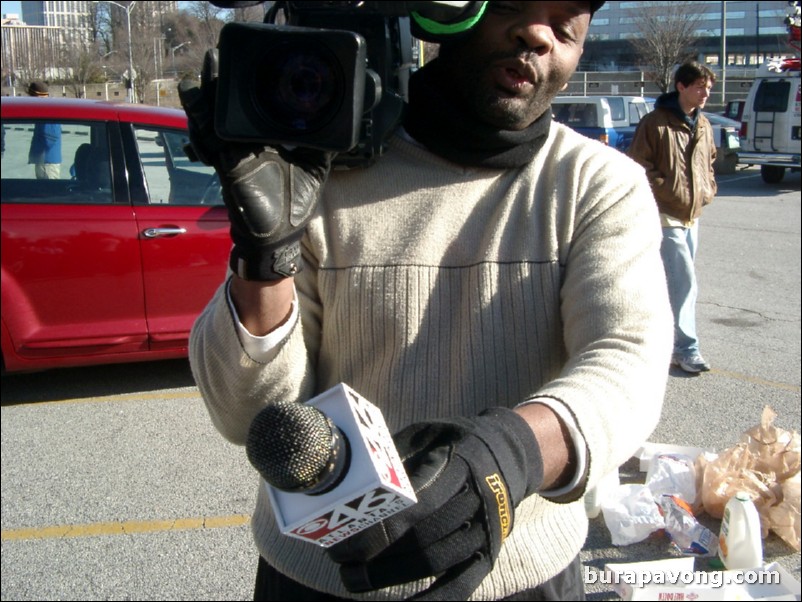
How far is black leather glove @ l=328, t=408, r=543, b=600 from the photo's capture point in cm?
105

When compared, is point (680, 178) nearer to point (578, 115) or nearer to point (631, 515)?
point (631, 515)

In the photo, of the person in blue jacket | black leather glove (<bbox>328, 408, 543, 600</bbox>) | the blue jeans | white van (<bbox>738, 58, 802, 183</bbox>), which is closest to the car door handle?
the person in blue jacket

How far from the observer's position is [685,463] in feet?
12.3

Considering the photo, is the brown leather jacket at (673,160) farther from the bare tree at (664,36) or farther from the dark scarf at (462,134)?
the bare tree at (664,36)

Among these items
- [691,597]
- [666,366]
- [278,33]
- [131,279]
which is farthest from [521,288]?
[131,279]

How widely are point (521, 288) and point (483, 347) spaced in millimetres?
116

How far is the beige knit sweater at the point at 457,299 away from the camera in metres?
1.40

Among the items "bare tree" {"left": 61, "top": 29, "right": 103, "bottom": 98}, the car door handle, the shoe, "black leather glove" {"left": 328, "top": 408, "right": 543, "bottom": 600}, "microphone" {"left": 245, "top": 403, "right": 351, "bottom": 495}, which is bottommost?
the shoe

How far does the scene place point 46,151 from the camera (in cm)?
496

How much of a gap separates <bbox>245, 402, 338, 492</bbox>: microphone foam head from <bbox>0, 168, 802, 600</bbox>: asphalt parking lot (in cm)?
246

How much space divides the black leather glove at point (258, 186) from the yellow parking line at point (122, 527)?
265cm

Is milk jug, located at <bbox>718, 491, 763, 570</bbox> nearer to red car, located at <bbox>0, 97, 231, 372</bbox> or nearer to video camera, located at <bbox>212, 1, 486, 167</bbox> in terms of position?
video camera, located at <bbox>212, 1, 486, 167</bbox>

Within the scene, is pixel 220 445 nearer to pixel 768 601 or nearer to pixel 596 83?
pixel 768 601

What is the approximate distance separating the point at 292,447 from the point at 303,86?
511mm
